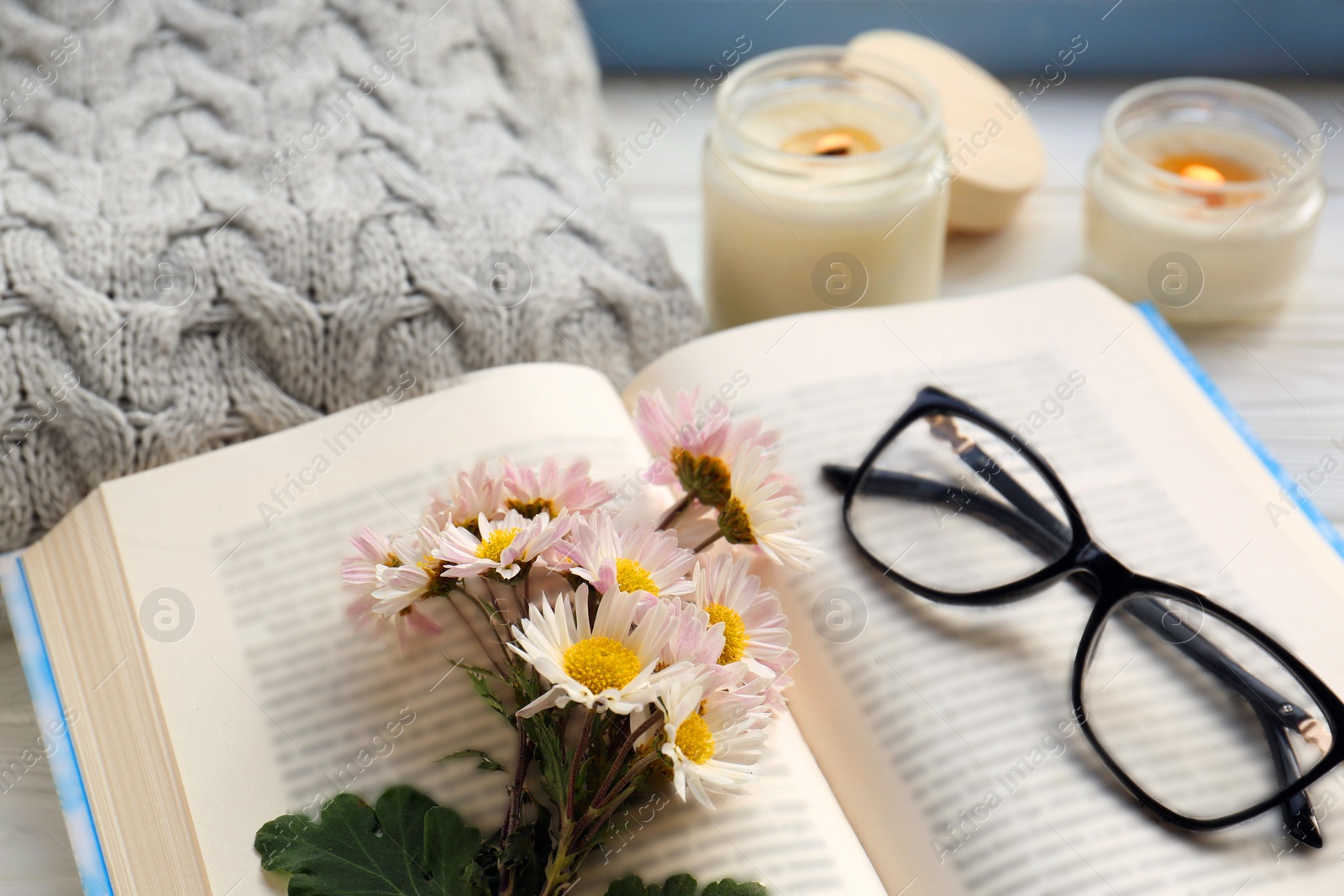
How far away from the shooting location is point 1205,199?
672 millimetres

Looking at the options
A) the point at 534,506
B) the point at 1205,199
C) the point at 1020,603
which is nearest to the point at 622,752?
the point at 534,506

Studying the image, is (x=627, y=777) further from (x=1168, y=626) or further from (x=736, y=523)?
(x=1168, y=626)

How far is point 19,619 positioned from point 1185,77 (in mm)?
909

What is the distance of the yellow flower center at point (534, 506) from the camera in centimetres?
44

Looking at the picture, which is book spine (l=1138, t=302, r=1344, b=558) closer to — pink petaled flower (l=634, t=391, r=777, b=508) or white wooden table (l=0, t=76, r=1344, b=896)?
white wooden table (l=0, t=76, r=1344, b=896)

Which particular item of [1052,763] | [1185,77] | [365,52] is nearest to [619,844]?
[1052,763]

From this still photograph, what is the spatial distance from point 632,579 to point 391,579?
9 centimetres

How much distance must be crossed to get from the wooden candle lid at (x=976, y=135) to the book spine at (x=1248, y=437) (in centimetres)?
14

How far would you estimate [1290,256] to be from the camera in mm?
688

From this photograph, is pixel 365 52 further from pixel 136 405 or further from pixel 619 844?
pixel 619 844

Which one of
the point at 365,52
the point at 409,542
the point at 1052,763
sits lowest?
the point at 1052,763

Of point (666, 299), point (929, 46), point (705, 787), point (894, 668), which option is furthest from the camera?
point (929, 46)

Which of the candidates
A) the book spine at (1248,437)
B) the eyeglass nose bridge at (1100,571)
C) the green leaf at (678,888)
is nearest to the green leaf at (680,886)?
the green leaf at (678,888)

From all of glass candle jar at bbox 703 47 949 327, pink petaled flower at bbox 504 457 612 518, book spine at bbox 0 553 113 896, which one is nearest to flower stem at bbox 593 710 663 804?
pink petaled flower at bbox 504 457 612 518
